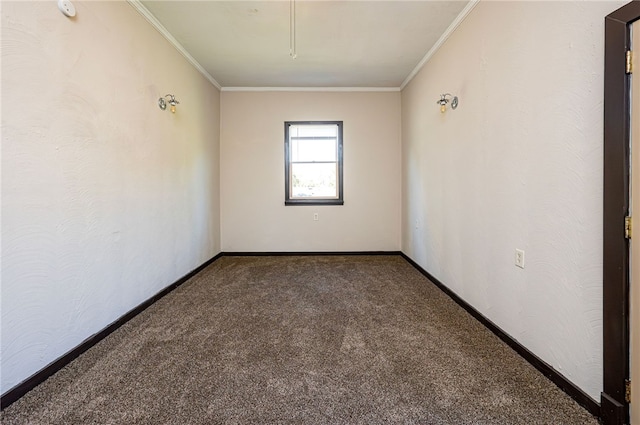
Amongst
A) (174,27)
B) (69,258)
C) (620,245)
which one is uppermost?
(174,27)

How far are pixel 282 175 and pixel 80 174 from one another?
2944 mm

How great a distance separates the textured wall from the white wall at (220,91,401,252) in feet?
5.67

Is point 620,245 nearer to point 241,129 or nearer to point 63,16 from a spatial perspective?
point 63,16

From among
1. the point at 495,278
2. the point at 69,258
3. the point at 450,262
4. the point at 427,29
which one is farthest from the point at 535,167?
the point at 69,258

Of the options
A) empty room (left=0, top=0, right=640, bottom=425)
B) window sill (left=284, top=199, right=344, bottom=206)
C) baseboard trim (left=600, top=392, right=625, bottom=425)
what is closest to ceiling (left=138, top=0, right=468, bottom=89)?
empty room (left=0, top=0, right=640, bottom=425)

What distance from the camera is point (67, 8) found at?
1694 millimetres

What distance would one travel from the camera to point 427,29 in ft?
9.16

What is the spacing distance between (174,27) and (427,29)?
2429 mm

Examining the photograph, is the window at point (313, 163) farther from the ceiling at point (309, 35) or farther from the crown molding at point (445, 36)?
the crown molding at point (445, 36)

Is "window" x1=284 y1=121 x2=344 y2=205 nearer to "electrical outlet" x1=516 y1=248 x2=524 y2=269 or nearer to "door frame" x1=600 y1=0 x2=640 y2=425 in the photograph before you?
"electrical outlet" x1=516 y1=248 x2=524 y2=269

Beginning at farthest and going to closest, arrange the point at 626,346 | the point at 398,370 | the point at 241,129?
1. the point at 241,129
2. the point at 398,370
3. the point at 626,346

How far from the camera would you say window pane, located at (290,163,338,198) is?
4660 millimetres

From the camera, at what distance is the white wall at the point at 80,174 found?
1429mm

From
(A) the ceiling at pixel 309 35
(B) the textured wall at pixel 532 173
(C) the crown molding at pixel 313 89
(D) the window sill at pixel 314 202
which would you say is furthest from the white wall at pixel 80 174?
(B) the textured wall at pixel 532 173
